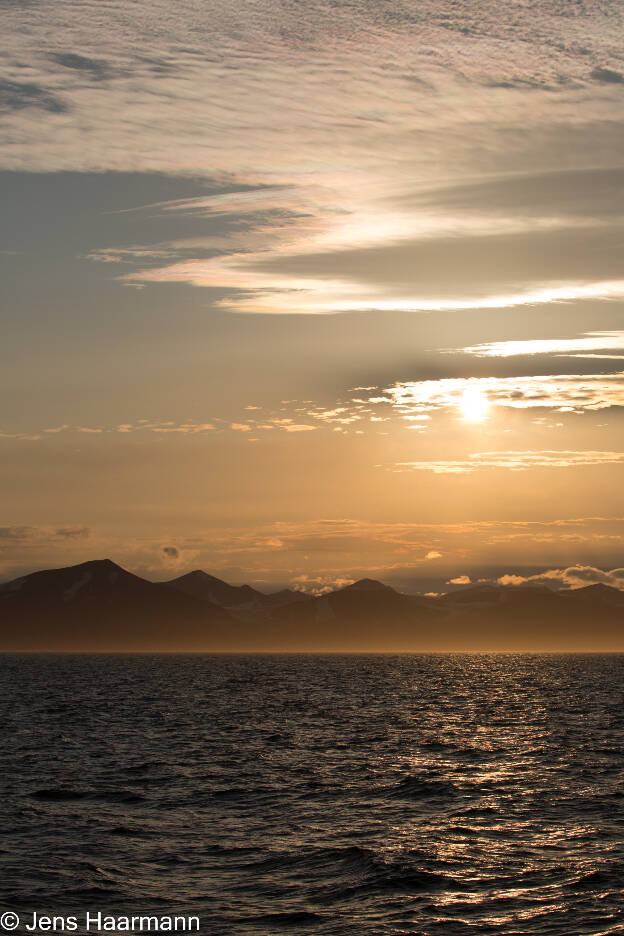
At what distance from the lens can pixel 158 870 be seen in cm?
3073

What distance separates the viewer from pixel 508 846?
34.4 meters

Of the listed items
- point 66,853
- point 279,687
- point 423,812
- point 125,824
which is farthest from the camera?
point 279,687

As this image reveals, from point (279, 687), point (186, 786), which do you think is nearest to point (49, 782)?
point (186, 786)

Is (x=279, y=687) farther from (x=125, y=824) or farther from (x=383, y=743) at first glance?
(x=125, y=824)

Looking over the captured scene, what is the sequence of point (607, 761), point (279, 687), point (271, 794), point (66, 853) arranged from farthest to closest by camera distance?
1. point (279, 687)
2. point (607, 761)
3. point (271, 794)
4. point (66, 853)

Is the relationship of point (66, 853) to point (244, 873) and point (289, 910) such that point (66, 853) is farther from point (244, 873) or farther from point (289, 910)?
point (289, 910)

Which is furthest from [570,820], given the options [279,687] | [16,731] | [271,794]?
[279,687]

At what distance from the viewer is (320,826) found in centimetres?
3728

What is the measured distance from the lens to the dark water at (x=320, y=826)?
2723cm

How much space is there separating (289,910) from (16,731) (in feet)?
162

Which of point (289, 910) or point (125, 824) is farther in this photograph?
point (125, 824)

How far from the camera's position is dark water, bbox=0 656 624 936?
27.2 m

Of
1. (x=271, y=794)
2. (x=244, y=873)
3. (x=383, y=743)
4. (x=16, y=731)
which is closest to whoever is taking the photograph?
(x=244, y=873)

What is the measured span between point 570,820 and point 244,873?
14.7 m
